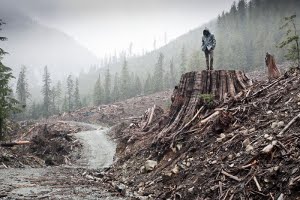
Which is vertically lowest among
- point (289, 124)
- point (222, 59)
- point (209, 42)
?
point (289, 124)

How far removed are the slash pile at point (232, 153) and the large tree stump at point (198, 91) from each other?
0.30 meters

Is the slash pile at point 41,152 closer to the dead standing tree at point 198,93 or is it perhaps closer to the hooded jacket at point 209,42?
the dead standing tree at point 198,93

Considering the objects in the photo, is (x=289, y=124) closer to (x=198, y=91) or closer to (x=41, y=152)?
(x=198, y=91)

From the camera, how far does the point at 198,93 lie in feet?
41.4

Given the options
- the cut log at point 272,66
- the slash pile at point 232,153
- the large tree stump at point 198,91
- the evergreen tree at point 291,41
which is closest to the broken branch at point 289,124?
the slash pile at point 232,153

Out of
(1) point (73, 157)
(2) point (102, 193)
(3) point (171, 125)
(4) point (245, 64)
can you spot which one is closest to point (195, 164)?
(2) point (102, 193)

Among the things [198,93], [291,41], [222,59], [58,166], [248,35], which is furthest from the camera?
[248,35]

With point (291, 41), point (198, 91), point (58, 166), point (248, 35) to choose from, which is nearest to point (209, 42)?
point (198, 91)

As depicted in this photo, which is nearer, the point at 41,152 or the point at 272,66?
the point at 272,66

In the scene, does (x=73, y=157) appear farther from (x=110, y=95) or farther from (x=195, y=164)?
(x=110, y=95)

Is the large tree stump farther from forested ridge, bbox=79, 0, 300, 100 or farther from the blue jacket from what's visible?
forested ridge, bbox=79, 0, 300, 100

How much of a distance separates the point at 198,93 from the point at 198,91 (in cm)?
10

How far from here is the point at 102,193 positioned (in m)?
9.18

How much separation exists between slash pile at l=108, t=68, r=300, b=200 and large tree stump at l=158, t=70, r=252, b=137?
30cm
